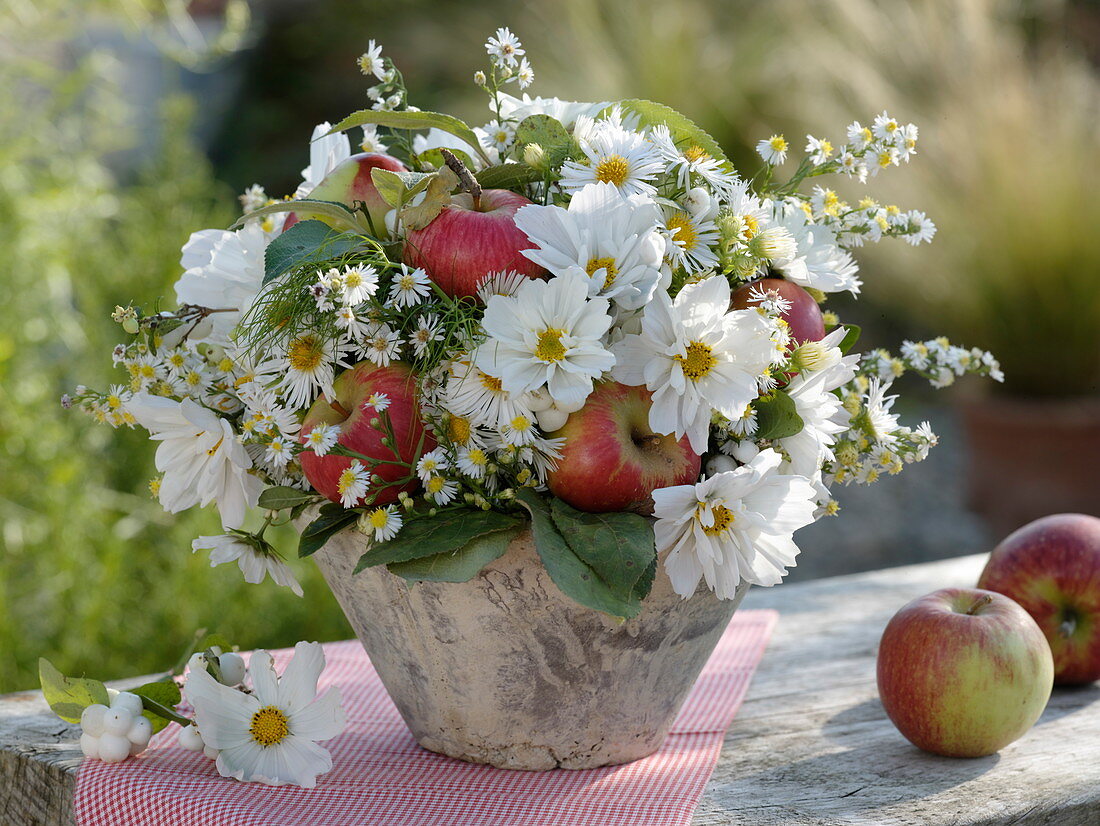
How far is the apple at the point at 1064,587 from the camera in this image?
4.05ft

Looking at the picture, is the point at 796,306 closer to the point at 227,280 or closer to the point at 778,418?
the point at 778,418

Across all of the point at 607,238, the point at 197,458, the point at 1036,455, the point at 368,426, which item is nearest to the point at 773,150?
the point at 607,238

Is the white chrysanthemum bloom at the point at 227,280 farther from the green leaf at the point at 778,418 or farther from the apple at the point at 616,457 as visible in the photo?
the green leaf at the point at 778,418

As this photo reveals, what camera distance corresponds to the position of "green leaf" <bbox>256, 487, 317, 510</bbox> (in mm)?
931

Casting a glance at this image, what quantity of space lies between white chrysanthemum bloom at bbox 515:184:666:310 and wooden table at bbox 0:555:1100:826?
47 cm

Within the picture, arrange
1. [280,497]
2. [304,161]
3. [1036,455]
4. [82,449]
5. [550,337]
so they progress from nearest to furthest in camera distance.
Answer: [550,337] < [280,497] < [82,449] < [1036,455] < [304,161]

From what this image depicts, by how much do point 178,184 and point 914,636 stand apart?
1995mm

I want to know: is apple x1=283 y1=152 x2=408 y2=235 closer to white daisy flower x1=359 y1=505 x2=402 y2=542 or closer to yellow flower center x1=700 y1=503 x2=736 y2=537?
white daisy flower x1=359 y1=505 x2=402 y2=542

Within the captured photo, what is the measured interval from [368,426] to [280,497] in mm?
116

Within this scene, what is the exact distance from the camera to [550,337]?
2.70 feet

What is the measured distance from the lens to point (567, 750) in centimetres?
103

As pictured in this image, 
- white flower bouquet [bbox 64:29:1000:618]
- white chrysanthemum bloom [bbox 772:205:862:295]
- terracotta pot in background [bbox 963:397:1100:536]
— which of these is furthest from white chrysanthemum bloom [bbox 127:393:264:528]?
terracotta pot in background [bbox 963:397:1100:536]

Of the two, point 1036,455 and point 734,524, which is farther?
point 1036,455

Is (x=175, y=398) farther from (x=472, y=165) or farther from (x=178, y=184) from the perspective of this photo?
(x=178, y=184)
